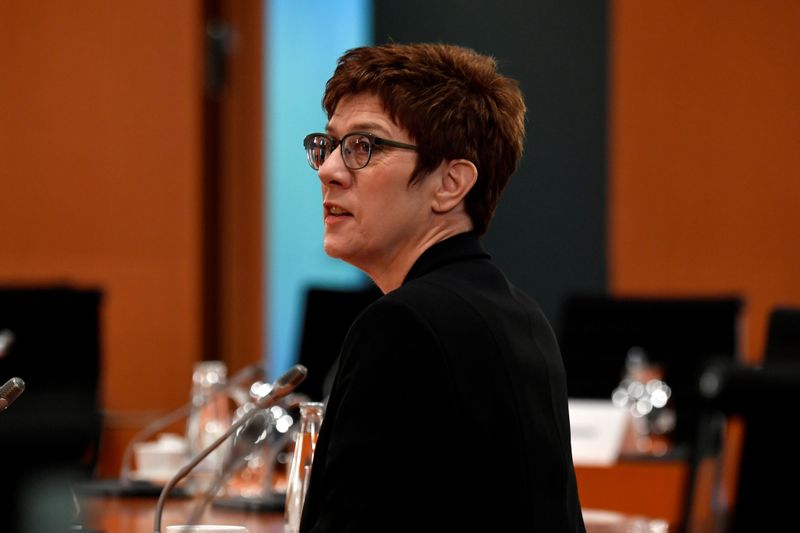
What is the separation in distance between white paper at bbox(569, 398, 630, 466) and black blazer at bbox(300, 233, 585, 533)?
171 cm

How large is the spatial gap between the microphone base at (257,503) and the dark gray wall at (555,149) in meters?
3.73

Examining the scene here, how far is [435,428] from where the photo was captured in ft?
5.13

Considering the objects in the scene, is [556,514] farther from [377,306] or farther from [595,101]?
[595,101]

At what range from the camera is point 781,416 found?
2.85 feet

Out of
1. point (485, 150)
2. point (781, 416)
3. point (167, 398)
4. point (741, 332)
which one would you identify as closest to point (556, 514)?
point (485, 150)

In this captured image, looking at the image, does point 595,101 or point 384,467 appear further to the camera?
point 595,101

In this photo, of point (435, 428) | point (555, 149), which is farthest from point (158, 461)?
point (555, 149)

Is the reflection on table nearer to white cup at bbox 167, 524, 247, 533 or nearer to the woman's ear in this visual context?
white cup at bbox 167, 524, 247, 533

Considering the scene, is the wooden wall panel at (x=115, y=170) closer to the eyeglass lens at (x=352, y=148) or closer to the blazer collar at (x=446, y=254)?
the eyeglass lens at (x=352, y=148)

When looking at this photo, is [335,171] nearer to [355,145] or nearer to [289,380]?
[355,145]

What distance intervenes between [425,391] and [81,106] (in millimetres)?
4942

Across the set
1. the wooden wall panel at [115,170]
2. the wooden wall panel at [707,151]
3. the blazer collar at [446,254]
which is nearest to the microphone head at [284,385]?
the blazer collar at [446,254]

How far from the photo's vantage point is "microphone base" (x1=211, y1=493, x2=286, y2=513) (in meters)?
2.60

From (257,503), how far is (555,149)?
3941mm
